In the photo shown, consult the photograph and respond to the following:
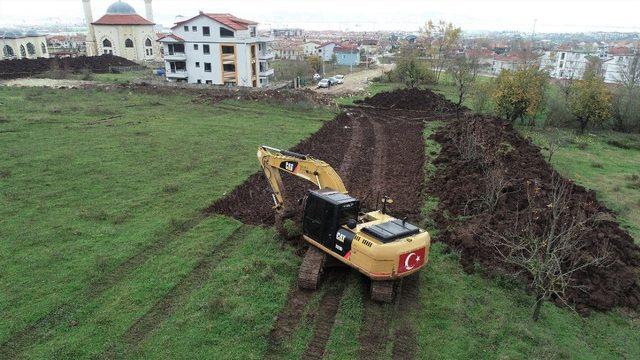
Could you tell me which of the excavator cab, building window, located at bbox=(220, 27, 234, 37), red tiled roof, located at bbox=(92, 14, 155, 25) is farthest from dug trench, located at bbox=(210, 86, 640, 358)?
red tiled roof, located at bbox=(92, 14, 155, 25)

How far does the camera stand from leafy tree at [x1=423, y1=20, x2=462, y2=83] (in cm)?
5809

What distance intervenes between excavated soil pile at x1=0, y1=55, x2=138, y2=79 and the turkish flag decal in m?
57.4

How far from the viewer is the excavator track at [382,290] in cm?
1112

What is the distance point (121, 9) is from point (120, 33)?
6.16 metres

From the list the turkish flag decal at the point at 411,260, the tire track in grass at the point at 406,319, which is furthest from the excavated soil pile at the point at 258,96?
the turkish flag decal at the point at 411,260

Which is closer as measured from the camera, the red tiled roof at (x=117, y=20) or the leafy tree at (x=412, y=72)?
the leafy tree at (x=412, y=72)

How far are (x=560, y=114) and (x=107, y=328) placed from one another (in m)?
36.2

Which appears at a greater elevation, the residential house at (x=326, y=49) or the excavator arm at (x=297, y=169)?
the residential house at (x=326, y=49)

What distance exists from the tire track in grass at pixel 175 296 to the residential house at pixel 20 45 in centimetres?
7560

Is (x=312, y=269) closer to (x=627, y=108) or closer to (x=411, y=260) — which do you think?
(x=411, y=260)

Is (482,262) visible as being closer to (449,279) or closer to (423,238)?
(449,279)

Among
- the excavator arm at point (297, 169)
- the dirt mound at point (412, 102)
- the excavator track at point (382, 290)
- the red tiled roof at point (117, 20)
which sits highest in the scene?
the red tiled roof at point (117, 20)

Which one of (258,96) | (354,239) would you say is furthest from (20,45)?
(354,239)

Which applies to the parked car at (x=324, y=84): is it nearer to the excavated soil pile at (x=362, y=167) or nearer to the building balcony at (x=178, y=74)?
the building balcony at (x=178, y=74)
